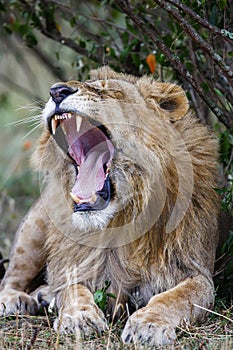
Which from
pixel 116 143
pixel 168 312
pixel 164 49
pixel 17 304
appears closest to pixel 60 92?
pixel 116 143

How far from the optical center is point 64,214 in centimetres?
434

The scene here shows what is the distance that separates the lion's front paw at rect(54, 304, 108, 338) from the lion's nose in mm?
1069

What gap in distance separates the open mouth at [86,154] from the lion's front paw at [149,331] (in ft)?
2.12

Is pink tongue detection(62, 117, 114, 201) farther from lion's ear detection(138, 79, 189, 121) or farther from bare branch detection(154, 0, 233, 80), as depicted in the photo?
bare branch detection(154, 0, 233, 80)

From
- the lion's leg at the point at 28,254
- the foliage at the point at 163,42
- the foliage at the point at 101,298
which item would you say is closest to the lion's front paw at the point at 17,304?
the lion's leg at the point at 28,254

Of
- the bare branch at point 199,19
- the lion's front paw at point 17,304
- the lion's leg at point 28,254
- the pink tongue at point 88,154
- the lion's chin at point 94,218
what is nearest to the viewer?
the bare branch at point 199,19

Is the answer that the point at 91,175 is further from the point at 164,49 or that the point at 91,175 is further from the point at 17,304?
the point at 17,304

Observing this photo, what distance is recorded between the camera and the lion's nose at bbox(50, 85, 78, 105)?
154 inches

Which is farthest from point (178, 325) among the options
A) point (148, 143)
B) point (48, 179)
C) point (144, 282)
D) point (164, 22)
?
point (164, 22)

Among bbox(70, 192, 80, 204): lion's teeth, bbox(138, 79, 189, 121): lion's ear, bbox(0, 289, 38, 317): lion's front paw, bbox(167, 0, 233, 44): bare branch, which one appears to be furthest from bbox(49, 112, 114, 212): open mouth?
bbox(0, 289, 38, 317): lion's front paw

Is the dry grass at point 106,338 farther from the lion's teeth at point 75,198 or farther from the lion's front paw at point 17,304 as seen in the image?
the lion's teeth at point 75,198

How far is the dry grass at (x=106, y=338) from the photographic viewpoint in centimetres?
353

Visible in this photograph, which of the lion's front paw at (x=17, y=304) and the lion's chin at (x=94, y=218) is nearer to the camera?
the lion's chin at (x=94, y=218)

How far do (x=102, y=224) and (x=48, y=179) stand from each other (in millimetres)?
604
